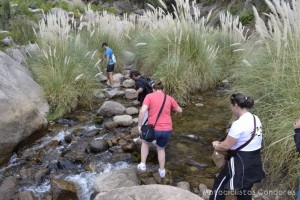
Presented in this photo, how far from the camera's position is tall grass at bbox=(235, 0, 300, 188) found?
3168 mm

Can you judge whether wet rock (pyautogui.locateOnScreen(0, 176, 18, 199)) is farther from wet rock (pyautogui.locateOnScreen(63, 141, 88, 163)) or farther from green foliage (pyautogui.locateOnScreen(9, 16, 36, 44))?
green foliage (pyautogui.locateOnScreen(9, 16, 36, 44))

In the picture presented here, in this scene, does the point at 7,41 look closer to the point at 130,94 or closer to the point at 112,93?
the point at 112,93

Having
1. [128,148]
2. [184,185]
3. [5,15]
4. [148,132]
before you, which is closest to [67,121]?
[128,148]

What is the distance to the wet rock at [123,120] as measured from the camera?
203 inches

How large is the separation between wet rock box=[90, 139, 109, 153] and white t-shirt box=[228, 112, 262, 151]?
6.95 feet

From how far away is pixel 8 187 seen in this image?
3.35m

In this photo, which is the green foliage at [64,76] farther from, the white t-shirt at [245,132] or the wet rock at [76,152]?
the white t-shirt at [245,132]

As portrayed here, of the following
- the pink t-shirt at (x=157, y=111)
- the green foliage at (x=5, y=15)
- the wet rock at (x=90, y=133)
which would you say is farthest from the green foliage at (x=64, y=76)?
the green foliage at (x=5, y=15)

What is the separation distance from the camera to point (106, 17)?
366 inches

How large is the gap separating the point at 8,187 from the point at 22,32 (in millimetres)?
5547

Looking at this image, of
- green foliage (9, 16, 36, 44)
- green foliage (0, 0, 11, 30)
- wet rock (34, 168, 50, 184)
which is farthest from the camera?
green foliage (0, 0, 11, 30)

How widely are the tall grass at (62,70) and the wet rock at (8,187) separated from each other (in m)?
2.01

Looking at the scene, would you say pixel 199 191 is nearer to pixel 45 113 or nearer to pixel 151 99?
pixel 151 99

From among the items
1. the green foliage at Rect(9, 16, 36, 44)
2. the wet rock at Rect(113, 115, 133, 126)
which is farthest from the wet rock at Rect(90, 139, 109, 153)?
the green foliage at Rect(9, 16, 36, 44)
